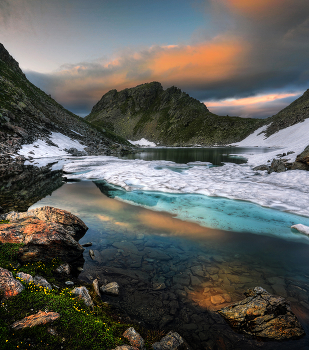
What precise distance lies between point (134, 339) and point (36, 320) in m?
2.11

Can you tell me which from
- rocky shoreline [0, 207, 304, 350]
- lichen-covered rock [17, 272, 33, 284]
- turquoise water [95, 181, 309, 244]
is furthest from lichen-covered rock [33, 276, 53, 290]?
turquoise water [95, 181, 309, 244]

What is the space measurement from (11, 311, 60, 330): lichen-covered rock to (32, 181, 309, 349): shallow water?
2168 millimetres

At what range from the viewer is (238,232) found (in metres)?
10.3

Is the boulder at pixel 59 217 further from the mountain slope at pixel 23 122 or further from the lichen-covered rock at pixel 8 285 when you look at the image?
the mountain slope at pixel 23 122

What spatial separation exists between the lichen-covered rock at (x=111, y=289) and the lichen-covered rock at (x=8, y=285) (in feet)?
7.92

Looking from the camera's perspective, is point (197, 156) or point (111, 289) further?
point (197, 156)

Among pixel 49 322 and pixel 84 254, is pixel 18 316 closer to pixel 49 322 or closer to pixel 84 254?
pixel 49 322

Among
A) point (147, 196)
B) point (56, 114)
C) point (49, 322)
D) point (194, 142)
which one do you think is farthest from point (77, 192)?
point (194, 142)

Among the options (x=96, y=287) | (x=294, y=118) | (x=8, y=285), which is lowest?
(x=96, y=287)

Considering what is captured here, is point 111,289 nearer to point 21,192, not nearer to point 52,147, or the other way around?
point 21,192

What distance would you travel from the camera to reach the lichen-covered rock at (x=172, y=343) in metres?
4.26

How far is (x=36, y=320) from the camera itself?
3.70m

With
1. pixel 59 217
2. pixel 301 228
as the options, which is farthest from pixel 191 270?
pixel 301 228

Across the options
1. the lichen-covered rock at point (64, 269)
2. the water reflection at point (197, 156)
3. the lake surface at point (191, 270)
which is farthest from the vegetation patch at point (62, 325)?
the water reflection at point (197, 156)
